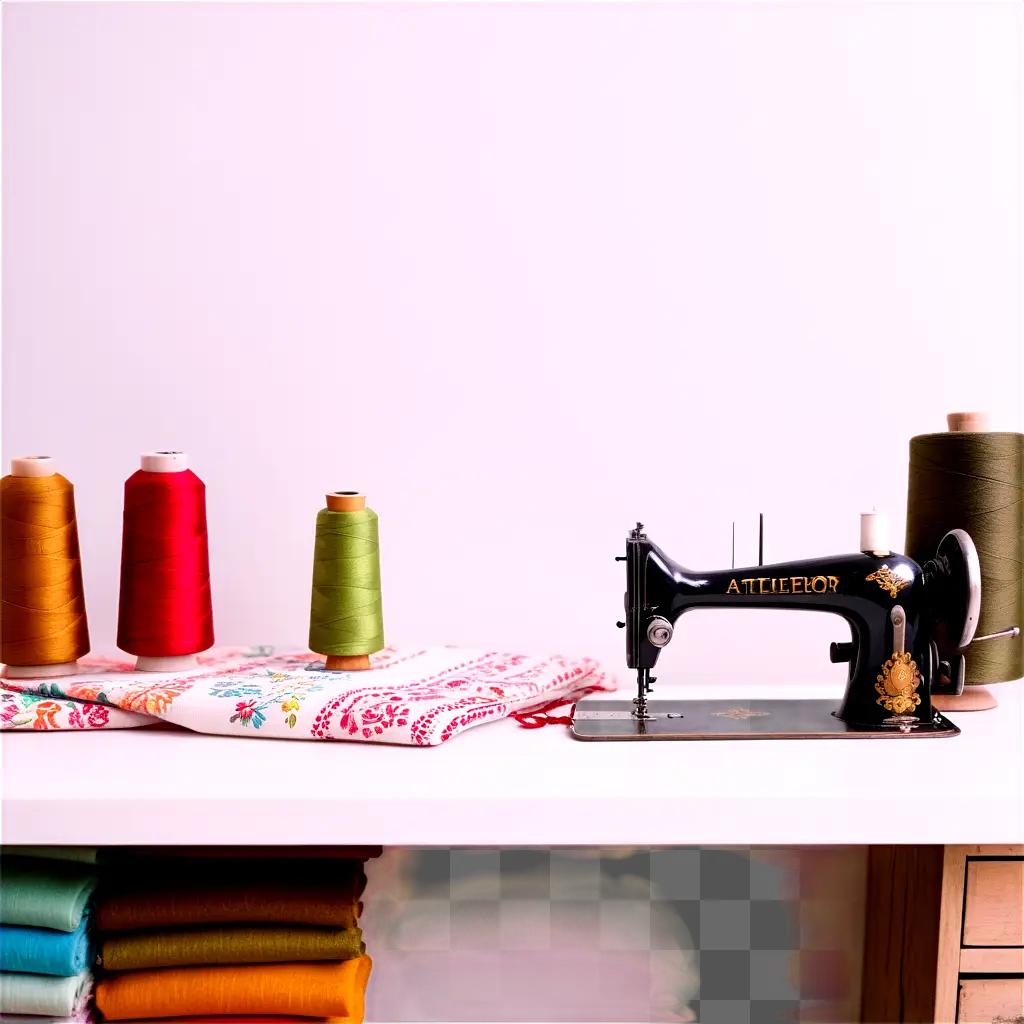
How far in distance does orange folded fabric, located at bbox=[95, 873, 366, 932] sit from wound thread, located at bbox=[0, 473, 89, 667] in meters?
0.31

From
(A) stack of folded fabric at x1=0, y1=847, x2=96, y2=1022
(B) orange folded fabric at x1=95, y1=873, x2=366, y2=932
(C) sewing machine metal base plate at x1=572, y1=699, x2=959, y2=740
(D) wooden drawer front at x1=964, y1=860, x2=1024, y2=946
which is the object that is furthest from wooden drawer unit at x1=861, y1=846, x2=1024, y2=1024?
(A) stack of folded fabric at x1=0, y1=847, x2=96, y2=1022

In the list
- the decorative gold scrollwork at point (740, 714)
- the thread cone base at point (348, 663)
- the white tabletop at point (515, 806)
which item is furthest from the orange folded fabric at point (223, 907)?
the decorative gold scrollwork at point (740, 714)

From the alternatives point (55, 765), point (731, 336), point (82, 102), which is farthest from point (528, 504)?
point (82, 102)

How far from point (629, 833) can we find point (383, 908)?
641 millimetres

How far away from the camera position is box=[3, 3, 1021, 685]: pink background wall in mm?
1412

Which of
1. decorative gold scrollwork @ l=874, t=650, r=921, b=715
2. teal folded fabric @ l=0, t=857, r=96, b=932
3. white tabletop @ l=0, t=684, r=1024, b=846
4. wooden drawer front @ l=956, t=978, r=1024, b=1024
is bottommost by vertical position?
wooden drawer front @ l=956, t=978, r=1024, b=1024

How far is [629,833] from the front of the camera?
2.96ft

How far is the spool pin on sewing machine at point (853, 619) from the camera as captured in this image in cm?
108

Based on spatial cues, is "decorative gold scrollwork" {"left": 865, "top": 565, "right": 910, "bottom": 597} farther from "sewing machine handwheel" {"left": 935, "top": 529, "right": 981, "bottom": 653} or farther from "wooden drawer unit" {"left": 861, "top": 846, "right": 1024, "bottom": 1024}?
"wooden drawer unit" {"left": 861, "top": 846, "right": 1024, "bottom": 1024}

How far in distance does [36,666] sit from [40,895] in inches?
12.6

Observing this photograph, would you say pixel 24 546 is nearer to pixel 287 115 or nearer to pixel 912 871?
pixel 287 115

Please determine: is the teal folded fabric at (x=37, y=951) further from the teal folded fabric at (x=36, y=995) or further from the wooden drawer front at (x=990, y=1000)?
the wooden drawer front at (x=990, y=1000)

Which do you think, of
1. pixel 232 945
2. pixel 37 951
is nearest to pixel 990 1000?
pixel 232 945

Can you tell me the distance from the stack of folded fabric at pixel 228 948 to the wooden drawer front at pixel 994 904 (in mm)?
554
